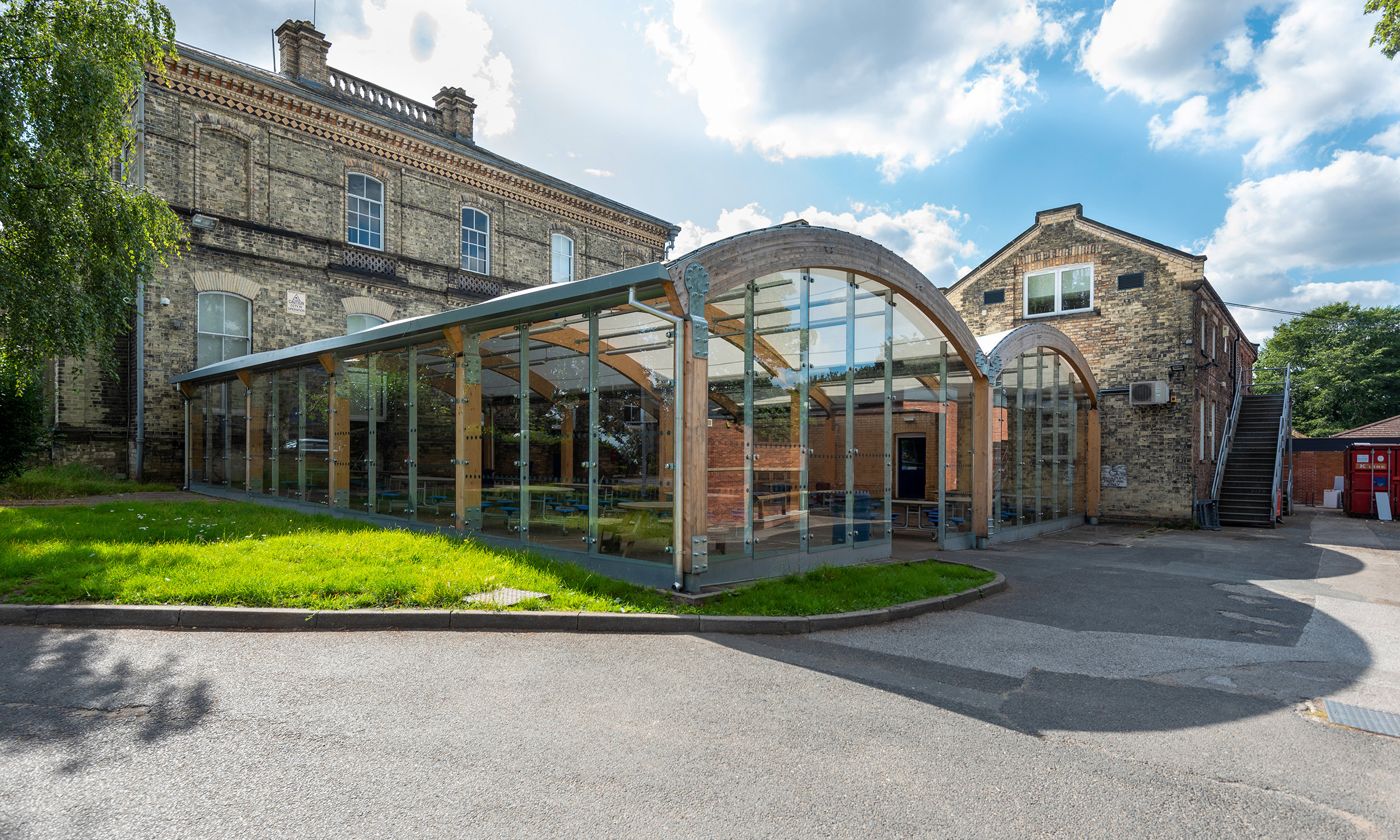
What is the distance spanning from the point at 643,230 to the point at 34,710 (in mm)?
26039

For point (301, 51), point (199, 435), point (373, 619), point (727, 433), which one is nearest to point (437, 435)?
point (373, 619)

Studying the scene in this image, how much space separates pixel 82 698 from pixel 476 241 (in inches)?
804

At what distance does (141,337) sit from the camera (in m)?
16.5

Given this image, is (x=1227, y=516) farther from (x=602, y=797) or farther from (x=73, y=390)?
(x=73, y=390)

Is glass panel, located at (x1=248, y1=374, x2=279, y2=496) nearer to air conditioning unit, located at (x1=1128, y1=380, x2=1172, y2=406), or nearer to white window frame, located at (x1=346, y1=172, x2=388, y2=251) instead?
white window frame, located at (x1=346, y1=172, x2=388, y2=251)

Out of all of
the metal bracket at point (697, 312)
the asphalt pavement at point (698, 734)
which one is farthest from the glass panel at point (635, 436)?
the asphalt pavement at point (698, 734)

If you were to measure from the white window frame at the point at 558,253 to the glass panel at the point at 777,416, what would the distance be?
55.2 ft

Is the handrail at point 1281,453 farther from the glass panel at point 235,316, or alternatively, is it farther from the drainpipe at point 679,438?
the glass panel at point 235,316

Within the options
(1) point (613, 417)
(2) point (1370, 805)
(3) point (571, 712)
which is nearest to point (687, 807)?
(3) point (571, 712)

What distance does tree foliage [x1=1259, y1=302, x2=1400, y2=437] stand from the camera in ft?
133

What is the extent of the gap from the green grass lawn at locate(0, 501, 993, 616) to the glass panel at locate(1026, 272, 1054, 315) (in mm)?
13591

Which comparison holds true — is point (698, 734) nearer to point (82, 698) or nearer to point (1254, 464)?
point (82, 698)

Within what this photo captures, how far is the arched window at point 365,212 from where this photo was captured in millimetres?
19984

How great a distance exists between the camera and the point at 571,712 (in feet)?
14.1
